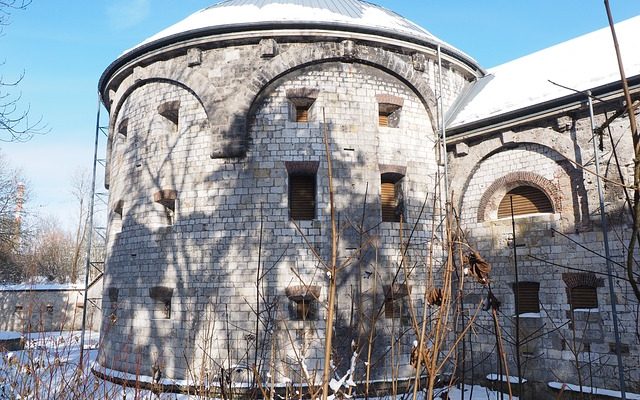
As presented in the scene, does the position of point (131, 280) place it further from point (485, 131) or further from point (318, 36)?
point (485, 131)

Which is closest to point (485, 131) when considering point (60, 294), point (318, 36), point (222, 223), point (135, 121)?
point (318, 36)

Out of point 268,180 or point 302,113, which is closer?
point 268,180

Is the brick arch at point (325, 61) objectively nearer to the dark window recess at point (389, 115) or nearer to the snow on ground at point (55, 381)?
the dark window recess at point (389, 115)

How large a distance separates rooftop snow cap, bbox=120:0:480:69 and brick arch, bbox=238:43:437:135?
1.58ft

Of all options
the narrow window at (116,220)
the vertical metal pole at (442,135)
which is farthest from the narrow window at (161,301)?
the vertical metal pole at (442,135)

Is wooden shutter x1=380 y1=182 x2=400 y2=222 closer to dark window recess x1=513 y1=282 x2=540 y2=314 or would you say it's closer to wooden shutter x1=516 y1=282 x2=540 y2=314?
dark window recess x1=513 y1=282 x2=540 y2=314

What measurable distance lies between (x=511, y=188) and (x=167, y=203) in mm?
7854

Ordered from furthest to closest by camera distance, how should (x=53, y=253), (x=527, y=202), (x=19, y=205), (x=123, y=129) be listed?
(x=53, y=253) < (x=19, y=205) < (x=123, y=129) < (x=527, y=202)

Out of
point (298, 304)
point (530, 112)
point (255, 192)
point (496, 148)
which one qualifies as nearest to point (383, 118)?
point (496, 148)

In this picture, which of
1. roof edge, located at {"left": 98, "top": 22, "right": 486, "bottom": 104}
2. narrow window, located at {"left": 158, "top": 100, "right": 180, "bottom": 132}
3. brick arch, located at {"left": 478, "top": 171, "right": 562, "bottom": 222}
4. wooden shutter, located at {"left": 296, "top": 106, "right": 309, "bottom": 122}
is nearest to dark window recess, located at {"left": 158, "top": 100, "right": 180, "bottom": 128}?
narrow window, located at {"left": 158, "top": 100, "right": 180, "bottom": 132}

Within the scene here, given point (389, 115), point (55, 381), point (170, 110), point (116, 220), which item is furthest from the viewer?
point (116, 220)

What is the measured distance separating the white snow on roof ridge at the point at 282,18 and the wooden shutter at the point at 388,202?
3.65 m

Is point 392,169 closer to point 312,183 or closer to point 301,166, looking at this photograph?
point 312,183

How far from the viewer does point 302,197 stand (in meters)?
10.0
